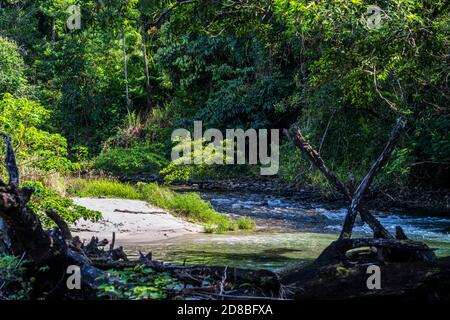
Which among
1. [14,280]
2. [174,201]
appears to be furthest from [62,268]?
[174,201]

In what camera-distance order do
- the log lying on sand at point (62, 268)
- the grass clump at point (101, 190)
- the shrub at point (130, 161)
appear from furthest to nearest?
the shrub at point (130, 161), the grass clump at point (101, 190), the log lying on sand at point (62, 268)

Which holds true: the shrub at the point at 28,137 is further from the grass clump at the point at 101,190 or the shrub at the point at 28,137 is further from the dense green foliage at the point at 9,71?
the dense green foliage at the point at 9,71

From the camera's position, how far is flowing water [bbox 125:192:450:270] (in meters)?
12.3

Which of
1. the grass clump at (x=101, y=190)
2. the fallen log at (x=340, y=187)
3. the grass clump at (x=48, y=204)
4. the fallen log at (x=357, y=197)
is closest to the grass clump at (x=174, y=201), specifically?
the grass clump at (x=101, y=190)

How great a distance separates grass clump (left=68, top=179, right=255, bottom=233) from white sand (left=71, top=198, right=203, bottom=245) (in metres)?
0.55

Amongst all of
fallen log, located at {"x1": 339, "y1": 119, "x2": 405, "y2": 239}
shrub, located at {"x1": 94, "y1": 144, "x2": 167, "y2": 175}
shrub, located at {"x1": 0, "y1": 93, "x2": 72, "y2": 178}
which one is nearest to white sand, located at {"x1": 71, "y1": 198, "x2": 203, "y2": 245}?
shrub, located at {"x1": 0, "y1": 93, "x2": 72, "y2": 178}

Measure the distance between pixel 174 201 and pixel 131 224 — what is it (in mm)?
2622

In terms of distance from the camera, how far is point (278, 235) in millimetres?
15859

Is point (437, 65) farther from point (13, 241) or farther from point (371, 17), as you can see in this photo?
point (13, 241)

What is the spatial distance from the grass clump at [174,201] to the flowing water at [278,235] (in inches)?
26.8

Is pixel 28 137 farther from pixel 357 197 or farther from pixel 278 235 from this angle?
pixel 278 235

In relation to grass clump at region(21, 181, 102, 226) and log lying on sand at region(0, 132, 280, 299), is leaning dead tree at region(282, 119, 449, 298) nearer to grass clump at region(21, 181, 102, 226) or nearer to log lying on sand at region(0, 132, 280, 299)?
log lying on sand at region(0, 132, 280, 299)

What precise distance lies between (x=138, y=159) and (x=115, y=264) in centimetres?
2372

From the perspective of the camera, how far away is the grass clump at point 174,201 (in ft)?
55.7
